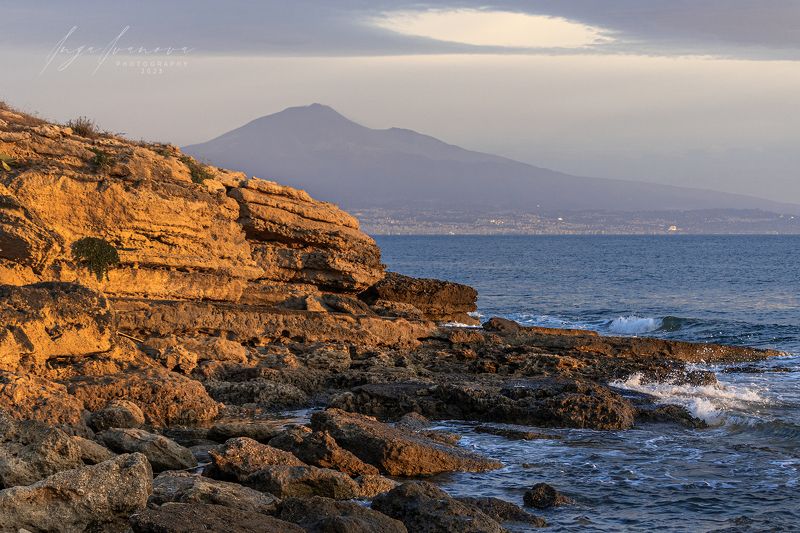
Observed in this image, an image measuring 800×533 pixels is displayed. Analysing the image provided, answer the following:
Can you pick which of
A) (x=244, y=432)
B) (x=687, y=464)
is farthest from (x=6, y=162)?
(x=687, y=464)

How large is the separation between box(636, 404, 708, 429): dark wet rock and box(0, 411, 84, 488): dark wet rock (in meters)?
12.2

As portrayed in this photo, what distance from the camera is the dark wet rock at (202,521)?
32.1 feet

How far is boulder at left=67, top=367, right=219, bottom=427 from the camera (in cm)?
1788

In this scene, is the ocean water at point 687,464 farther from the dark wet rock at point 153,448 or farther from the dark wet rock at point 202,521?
the dark wet rock at point 202,521

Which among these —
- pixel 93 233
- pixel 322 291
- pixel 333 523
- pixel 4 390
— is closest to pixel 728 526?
pixel 333 523

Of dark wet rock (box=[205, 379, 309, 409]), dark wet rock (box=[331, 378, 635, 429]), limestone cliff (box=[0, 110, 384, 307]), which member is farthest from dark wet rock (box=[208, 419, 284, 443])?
limestone cliff (box=[0, 110, 384, 307])

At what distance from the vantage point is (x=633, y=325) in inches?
1938

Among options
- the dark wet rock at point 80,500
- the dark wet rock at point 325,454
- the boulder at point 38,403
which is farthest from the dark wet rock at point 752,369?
the dark wet rock at point 80,500

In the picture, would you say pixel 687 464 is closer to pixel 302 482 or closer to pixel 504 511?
pixel 504 511

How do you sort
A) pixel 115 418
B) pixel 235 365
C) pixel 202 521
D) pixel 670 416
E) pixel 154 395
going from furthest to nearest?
pixel 235 365, pixel 670 416, pixel 154 395, pixel 115 418, pixel 202 521

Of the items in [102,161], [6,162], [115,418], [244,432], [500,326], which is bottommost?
[500,326]

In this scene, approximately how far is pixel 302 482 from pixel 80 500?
10.8 ft

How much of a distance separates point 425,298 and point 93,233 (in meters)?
15.2

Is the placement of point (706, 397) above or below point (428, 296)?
below
